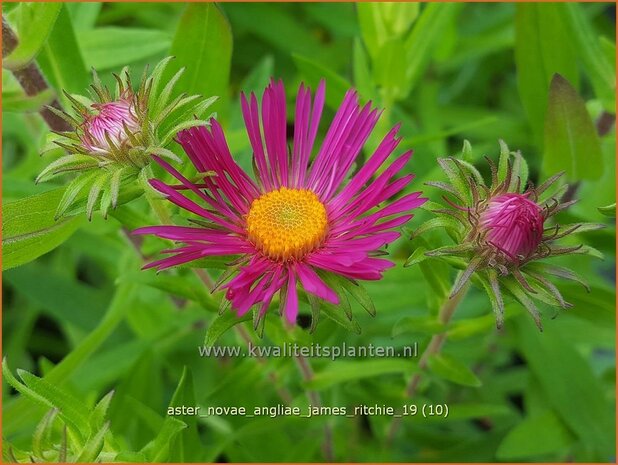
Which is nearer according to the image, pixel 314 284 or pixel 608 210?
pixel 314 284

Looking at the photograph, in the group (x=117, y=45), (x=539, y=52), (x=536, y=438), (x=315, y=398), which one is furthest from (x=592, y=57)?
(x=117, y=45)

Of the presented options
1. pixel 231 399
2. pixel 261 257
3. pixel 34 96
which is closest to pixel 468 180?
pixel 261 257

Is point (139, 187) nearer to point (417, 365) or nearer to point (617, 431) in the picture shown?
point (417, 365)

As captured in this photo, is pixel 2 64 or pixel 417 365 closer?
pixel 2 64

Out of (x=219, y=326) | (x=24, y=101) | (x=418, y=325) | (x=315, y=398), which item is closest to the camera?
(x=219, y=326)

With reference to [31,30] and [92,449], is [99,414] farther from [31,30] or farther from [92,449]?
[31,30]

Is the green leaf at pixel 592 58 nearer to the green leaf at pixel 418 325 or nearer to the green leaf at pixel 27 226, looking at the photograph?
the green leaf at pixel 418 325
